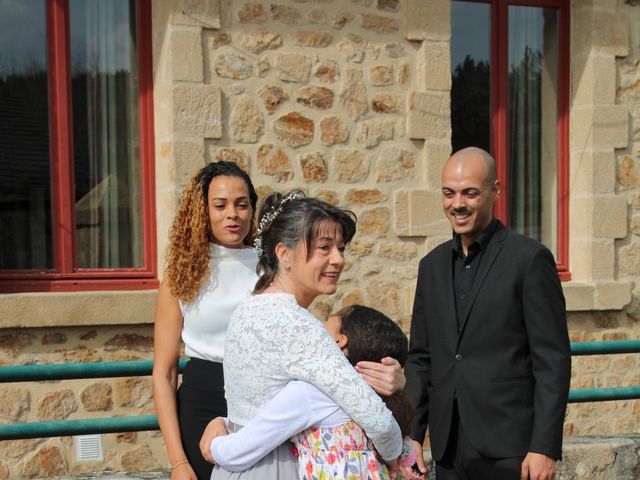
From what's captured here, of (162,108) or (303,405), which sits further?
(162,108)

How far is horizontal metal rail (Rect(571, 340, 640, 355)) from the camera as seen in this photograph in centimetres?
414

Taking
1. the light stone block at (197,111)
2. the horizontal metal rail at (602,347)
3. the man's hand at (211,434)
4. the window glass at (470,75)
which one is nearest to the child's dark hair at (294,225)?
the man's hand at (211,434)

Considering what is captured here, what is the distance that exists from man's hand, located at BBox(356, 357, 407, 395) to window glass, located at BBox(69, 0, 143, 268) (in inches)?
131

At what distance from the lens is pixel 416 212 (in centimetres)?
558

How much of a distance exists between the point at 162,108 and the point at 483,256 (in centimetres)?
281

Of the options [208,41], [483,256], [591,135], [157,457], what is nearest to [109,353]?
[157,457]

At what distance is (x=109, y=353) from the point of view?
16.4 feet

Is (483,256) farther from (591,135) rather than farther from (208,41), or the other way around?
(591,135)

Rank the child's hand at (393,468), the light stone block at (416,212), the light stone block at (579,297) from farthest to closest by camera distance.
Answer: the light stone block at (579,297) → the light stone block at (416,212) → the child's hand at (393,468)

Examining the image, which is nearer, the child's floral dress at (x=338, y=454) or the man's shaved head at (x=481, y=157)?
the child's floral dress at (x=338, y=454)

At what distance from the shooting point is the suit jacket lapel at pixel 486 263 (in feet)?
9.64

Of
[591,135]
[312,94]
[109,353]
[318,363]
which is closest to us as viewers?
[318,363]

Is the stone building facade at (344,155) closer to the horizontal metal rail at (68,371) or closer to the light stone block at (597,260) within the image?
the light stone block at (597,260)

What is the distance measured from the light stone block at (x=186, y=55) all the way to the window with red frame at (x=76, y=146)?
32cm
